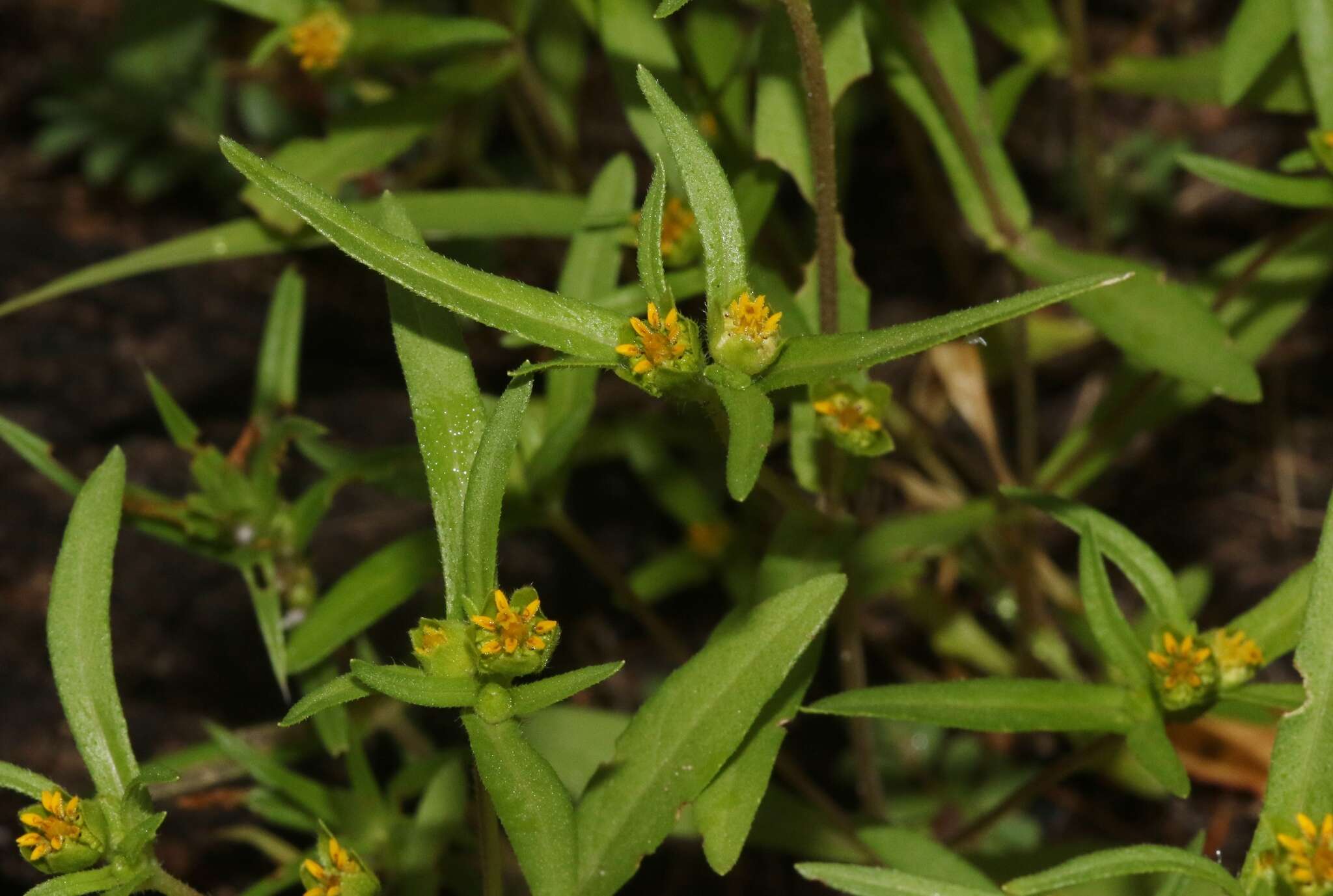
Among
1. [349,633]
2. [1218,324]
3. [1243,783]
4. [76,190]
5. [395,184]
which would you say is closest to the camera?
[349,633]

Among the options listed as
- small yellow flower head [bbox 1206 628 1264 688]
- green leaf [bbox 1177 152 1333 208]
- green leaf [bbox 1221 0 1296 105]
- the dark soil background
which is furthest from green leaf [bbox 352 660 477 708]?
green leaf [bbox 1221 0 1296 105]

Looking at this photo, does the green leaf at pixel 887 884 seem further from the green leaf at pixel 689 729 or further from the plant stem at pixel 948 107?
the plant stem at pixel 948 107

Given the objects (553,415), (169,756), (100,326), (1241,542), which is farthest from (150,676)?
(1241,542)

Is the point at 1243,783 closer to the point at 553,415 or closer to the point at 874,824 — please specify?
the point at 874,824

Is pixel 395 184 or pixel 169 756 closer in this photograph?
pixel 169 756

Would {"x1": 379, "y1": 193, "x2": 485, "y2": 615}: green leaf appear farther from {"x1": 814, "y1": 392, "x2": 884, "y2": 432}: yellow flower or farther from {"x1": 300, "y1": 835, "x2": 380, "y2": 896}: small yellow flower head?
{"x1": 814, "y1": 392, "x2": 884, "y2": 432}: yellow flower

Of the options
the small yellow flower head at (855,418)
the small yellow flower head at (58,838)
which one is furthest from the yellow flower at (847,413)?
the small yellow flower head at (58,838)

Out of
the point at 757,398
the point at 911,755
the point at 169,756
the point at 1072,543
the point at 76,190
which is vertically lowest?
the point at 911,755
